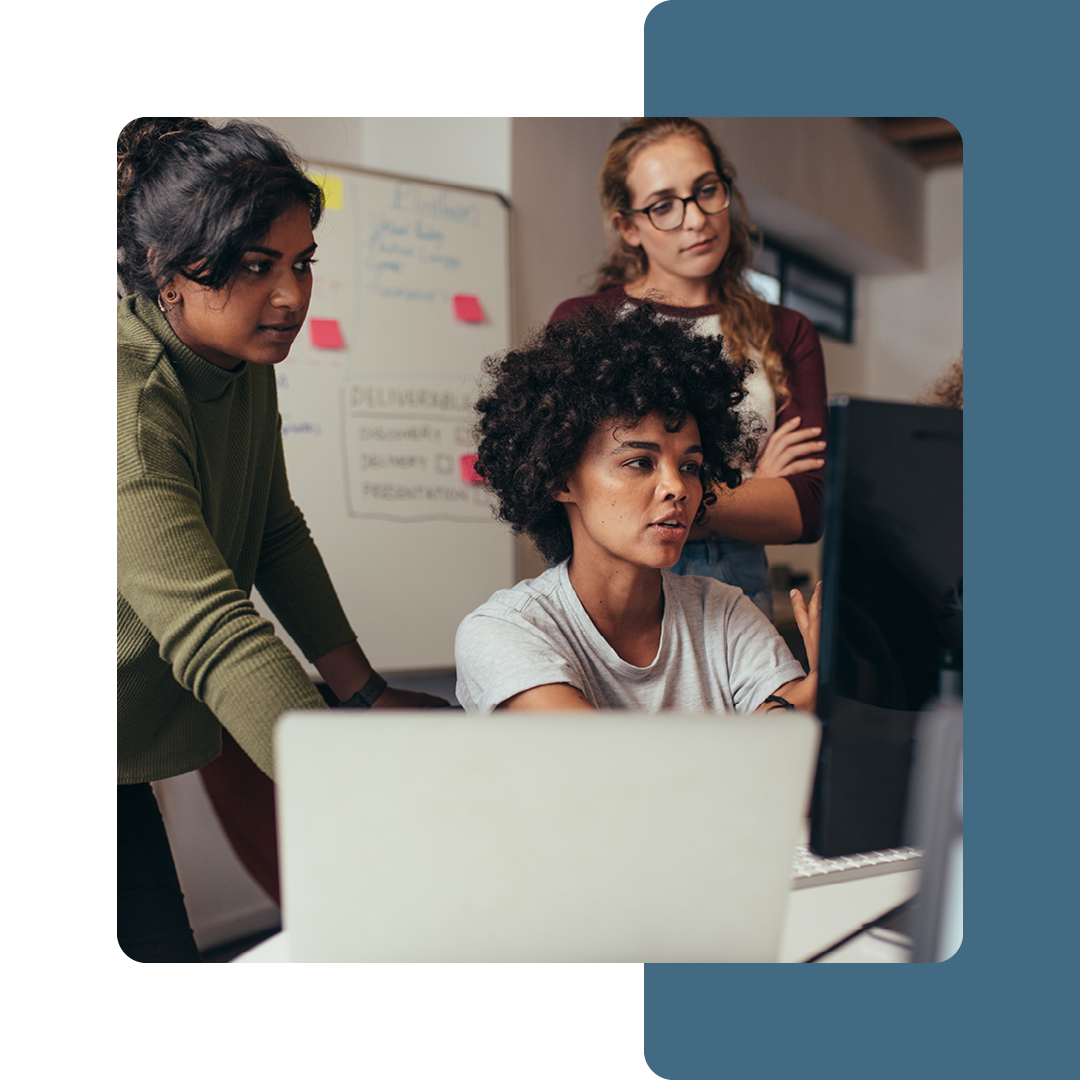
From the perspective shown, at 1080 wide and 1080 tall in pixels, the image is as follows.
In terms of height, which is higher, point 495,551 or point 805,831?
point 495,551

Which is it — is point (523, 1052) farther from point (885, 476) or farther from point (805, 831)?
point (885, 476)

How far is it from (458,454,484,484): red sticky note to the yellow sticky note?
0.32 meters

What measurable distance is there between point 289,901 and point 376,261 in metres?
0.70

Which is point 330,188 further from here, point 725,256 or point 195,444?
point 725,256

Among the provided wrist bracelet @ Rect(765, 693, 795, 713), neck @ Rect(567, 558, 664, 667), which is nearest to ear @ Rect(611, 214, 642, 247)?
neck @ Rect(567, 558, 664, 667)

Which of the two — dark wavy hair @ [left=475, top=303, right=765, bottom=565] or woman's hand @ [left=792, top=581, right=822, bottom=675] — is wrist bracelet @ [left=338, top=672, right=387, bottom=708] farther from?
woman's hand @ [left=792, top=581, right=822, bottom=675]

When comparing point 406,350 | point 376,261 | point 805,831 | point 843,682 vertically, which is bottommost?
point 805,831

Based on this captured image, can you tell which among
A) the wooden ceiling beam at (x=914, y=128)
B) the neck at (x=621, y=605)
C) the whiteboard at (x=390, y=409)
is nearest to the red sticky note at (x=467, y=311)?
the whiteboard at (x=390, y=409)

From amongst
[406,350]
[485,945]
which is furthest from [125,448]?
[485,945]

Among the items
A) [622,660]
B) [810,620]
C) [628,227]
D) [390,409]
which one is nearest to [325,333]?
[390,409]

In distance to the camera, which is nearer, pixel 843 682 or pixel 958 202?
pixel 843 682

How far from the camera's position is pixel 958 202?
1.21 m

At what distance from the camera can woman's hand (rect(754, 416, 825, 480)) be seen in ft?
3.77

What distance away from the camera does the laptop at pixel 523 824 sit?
3.39ft
